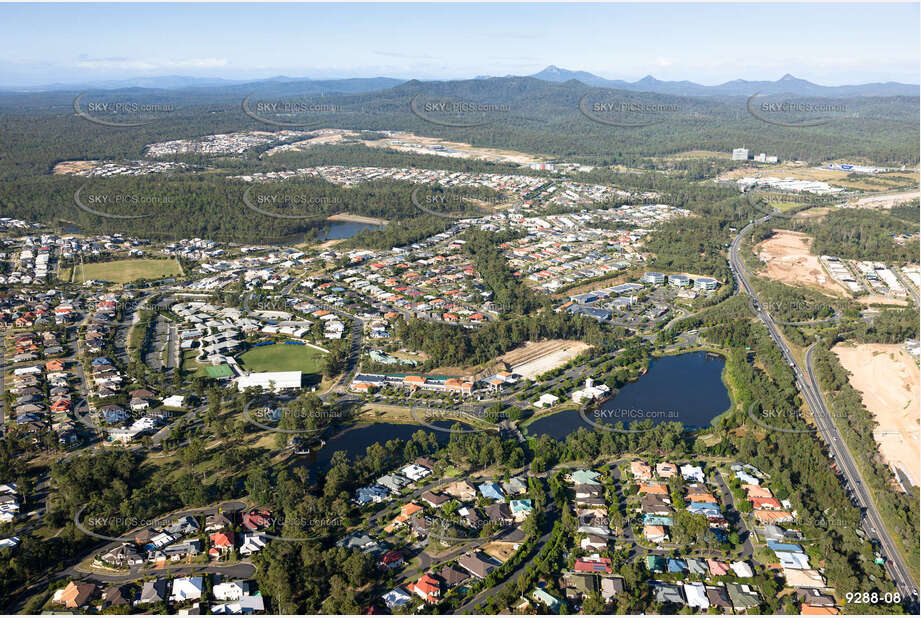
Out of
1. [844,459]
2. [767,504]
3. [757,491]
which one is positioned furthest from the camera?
[844,459]

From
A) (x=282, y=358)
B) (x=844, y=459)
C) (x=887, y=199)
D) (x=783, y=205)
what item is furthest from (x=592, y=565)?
(x=887, y=199)

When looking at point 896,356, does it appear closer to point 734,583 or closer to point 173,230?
point 734,583

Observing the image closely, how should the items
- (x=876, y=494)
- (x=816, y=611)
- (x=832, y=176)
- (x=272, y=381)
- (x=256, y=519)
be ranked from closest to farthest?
(x=816, y=611), (x=256, y=519), (x=876, y=494), (x=272, y=381), (x=832, y=176)

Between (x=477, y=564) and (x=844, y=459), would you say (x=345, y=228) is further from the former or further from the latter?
(x=477, y=564)

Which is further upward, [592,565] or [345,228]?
[345,228]

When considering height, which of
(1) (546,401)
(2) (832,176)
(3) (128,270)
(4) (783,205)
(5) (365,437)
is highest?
(2) (832,176)

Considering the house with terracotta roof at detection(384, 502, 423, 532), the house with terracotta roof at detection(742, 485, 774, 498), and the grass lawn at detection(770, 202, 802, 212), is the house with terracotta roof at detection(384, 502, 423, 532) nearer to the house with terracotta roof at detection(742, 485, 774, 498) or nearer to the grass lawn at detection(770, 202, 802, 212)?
the house with terracotta roof at detection(742, 485, 774, 498)

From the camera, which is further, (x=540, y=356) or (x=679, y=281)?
(x=679, y=281)
